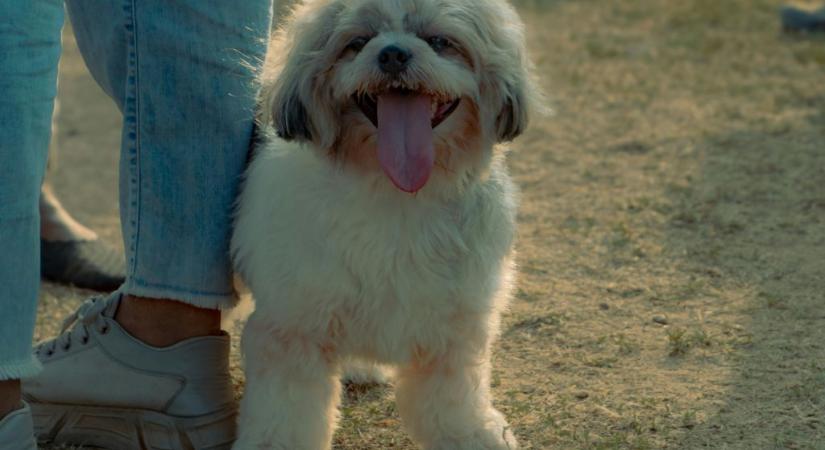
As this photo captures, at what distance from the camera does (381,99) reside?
Answer: 2734mm

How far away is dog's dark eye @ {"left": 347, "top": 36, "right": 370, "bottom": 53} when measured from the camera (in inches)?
108

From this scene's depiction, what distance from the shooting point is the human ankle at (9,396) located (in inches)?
108

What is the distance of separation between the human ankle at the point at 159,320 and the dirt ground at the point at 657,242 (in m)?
0.47

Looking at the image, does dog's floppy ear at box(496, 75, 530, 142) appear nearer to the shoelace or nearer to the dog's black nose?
the dog's black nose

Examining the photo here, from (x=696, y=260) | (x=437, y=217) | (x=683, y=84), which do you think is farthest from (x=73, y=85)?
(x=437, y=217)

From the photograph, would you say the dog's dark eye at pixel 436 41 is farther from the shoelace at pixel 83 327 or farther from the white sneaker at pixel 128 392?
the shoelace at pixel 83 327

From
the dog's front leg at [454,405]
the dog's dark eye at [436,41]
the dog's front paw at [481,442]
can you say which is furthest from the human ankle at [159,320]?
the dog's dark eye at [436,41]

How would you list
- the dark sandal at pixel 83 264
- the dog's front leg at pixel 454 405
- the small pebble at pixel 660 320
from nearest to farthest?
the dog's front leg at pixel 454 405, the small pebble at pixel 660 320, the dark sandal at pixel 83 264

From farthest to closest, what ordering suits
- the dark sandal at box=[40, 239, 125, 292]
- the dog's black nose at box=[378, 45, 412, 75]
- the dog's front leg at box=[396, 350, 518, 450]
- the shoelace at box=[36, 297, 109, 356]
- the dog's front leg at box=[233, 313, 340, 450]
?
the dark sandal at box=[40, 239, 125, 292] < the shoelace at box=[36, 297, 109, 356] < the dog's front leg at box=[396, 350, 518, 450] < the dog's front leg at box=[233, 313, 340, 450] < the dog's black nose at box=[378, 45, 412, 75]

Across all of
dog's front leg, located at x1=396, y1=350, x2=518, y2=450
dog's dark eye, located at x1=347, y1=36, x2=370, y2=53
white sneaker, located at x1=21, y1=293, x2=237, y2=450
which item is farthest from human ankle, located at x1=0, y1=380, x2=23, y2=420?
dog's dark eye, located at x1=347, y1=36, x2=370, y2=53

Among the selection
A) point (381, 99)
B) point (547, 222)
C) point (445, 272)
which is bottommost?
point (547, 222)

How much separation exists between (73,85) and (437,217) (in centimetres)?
521

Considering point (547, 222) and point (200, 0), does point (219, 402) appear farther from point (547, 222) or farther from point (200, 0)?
point (547, 222)

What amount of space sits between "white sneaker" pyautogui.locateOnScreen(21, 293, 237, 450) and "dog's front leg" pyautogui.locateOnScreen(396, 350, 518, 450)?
18.4 inches
